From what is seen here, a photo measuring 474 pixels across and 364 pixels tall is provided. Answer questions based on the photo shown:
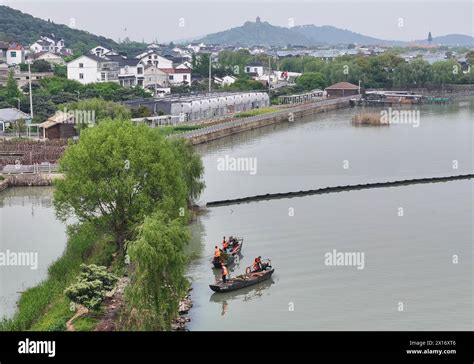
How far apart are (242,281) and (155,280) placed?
6.29 ft

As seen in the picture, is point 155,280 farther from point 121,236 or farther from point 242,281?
point 121,236

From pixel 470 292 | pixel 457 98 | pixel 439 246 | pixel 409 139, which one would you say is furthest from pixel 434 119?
pixel 470 292

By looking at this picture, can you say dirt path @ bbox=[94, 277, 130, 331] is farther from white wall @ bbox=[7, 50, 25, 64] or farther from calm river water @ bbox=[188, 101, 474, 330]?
white wall @ bbox=[7, 50, 25, 64]

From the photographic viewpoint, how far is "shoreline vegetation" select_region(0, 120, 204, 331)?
6980 mm

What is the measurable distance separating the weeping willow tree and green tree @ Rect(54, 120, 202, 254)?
169cm

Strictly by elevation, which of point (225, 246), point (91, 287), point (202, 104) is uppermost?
point (202, 104)

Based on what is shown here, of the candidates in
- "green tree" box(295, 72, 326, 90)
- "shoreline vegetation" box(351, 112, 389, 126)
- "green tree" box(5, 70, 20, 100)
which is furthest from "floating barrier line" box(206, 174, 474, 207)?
"green tree" box(295, 72, 326, 90)

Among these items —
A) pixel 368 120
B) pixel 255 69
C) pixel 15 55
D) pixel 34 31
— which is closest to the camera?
pixel 368 120

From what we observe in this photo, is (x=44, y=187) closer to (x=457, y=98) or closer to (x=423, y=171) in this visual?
(x=423, y=171)

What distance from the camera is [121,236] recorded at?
360 inches

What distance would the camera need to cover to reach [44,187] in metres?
14.7

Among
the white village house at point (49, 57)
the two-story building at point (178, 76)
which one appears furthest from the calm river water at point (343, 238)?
the white village house at point (49, 57)

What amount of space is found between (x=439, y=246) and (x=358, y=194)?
12.5 ft

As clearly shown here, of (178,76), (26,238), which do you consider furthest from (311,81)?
(26,238)
